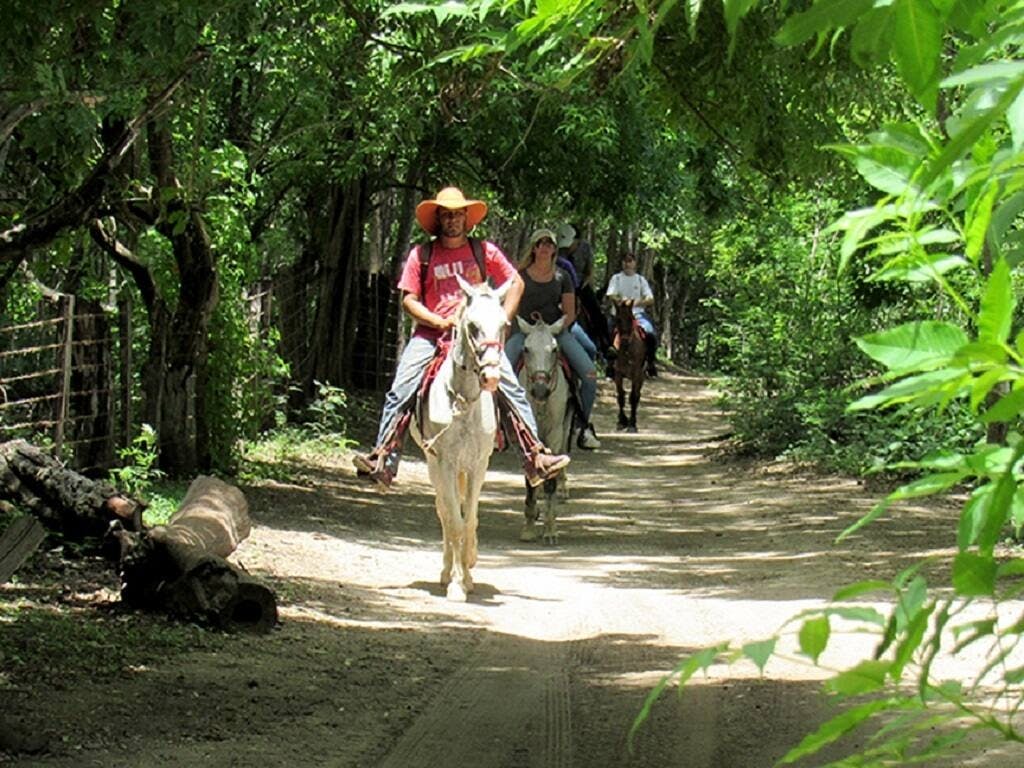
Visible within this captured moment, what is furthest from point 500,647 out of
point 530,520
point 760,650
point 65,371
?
point 760,650

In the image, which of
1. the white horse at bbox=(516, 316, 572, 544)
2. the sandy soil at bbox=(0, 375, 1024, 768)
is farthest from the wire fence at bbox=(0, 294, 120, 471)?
the white horse at bbox=(516, 316, 572, 544)

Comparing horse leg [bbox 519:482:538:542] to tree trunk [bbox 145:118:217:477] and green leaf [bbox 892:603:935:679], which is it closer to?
tree trunk [bbox 145:118:217:477]

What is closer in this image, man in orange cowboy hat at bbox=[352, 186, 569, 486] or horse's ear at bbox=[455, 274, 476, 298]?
horse's ear at bbox=[455, 274, 476, 298]

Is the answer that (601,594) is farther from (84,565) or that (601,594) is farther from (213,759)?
(213,759)

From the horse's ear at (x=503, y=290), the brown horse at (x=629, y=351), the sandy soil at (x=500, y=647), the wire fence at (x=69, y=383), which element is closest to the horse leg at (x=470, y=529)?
the sandy soil at (x=500, y=647)

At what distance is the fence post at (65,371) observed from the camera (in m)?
14.4

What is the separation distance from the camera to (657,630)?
1059 centimetres

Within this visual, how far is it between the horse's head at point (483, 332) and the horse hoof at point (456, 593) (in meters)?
1.65

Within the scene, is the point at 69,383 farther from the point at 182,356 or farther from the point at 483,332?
the point at 483,332

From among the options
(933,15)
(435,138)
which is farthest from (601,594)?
(435,138)

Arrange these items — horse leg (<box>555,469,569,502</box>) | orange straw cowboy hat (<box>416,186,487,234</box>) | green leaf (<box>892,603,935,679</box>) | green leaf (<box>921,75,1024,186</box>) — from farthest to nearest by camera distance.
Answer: horse leg (<box>555,469,569,502</box>) < orange straw cowboy hat (<box>416,186,487,234</box>) < green leaf (<box>892,603,935,679</box>) < green leaf (<box>921,75,1024,186</box>)

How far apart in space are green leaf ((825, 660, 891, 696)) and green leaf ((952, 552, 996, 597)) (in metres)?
0.15

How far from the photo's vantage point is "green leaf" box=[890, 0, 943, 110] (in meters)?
1.93

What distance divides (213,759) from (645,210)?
68.1 feet
